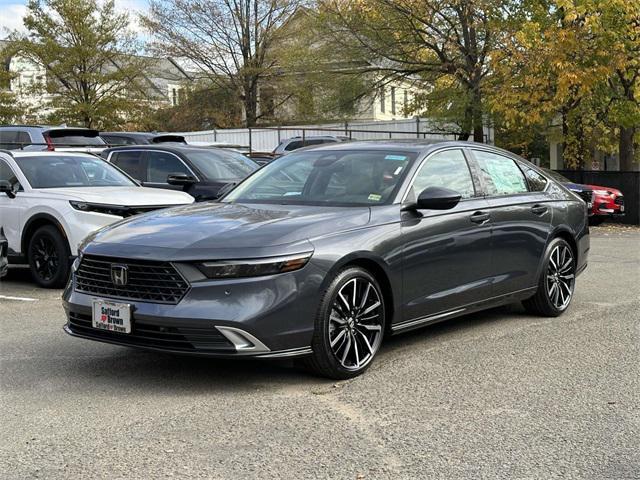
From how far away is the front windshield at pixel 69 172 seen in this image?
10.3 metres

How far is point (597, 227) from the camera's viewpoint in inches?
800

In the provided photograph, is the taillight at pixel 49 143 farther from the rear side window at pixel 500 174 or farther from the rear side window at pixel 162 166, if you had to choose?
the rear side window at pixel 500 174

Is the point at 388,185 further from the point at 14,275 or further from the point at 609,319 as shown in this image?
the point at 14,275

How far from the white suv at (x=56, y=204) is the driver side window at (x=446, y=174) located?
422 centimetres

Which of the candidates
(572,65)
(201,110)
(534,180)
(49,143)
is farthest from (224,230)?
(201,110)

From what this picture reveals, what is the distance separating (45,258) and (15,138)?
10431mm

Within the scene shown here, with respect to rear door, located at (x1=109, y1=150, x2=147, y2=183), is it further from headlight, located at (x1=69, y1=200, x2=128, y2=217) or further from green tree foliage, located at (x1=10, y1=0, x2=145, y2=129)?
green tree foliage, located at (x1=10, y1=0, x2=145, y2=129)

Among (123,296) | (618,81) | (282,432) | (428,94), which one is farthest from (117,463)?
(428,94)

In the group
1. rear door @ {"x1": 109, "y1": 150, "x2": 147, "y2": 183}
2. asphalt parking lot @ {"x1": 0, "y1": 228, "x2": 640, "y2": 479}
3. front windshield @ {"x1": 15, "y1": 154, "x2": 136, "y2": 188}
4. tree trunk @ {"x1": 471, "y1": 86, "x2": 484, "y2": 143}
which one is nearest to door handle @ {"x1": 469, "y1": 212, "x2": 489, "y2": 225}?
asphalt parking lot @ {"x1": 0, "y1": 228, "x2": 640, "y2": 479}

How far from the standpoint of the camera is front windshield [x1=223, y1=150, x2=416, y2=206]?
20.2ft

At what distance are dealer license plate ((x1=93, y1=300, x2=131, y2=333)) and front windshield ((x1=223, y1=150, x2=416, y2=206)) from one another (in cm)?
160

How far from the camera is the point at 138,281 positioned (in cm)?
520

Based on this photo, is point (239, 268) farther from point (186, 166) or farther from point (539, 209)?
point (186, 166)

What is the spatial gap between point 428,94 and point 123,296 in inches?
977
